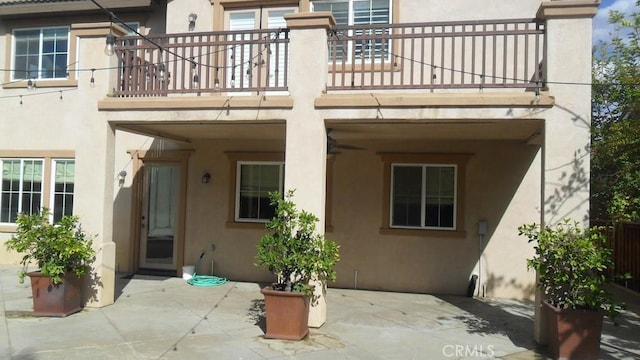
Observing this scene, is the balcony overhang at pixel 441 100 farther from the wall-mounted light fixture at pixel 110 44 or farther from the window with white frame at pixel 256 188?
the window with white frame at pixel 256 188

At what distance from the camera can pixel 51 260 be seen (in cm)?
717

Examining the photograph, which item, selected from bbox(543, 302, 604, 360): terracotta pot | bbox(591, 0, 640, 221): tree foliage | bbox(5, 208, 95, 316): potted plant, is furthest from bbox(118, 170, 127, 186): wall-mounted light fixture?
bbox(591, 0, 640, 221): tree foliage

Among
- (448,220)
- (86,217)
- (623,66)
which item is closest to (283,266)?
(86,217)

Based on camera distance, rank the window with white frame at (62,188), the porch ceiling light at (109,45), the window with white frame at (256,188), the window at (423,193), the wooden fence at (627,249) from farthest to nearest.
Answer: the window with white frame at (62,188), the window with white frame at (256,188), the wooden fence at (627,249), the window at (423,193), the porch ceiling light at (109,45)

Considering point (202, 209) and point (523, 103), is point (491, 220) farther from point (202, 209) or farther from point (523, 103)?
point (202, 209)

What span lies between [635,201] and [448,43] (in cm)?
420

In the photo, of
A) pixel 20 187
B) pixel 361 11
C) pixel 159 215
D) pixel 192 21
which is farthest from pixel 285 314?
pixel 20 187

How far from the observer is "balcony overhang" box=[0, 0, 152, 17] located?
35.9 feet

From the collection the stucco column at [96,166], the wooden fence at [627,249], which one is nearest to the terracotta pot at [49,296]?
the stucco column at [96,166]

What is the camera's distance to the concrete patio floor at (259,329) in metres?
5.91

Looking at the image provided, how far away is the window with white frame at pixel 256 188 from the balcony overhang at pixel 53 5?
433cm

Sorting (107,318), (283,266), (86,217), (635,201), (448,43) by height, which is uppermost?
(448,43)

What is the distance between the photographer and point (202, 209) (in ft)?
34.7

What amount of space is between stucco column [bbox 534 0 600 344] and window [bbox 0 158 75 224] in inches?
391
